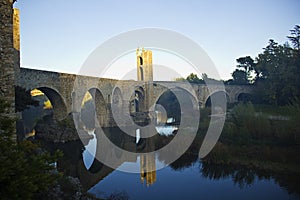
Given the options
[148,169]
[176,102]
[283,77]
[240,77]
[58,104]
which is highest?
[240,77]

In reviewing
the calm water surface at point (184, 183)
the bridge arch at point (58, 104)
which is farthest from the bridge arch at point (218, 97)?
the calm water surface at point (184, 183)

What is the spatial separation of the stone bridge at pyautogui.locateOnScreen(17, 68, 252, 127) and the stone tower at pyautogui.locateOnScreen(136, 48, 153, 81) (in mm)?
3795

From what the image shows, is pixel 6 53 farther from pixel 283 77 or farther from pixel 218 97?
pixel 218 97

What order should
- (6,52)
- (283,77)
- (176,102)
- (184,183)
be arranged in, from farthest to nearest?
(176,102), (283,77), (184,183), (6,52)

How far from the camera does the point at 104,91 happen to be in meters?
25.0

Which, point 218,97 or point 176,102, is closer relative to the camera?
point 218,97

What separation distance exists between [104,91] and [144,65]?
52.7 ft

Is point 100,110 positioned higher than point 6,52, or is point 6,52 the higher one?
point 6,52

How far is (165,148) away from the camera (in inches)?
564

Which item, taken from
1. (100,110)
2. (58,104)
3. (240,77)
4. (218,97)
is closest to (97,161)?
(58,104)

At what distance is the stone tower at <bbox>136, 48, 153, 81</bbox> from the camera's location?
130 ft

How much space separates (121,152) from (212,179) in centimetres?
659

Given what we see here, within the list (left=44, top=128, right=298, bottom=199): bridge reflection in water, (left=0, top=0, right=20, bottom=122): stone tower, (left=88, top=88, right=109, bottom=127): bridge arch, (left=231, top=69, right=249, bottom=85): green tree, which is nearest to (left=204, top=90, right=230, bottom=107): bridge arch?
(left=231, top=69, right=249, bottom=85): green tree

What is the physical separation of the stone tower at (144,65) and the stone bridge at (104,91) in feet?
12.5
